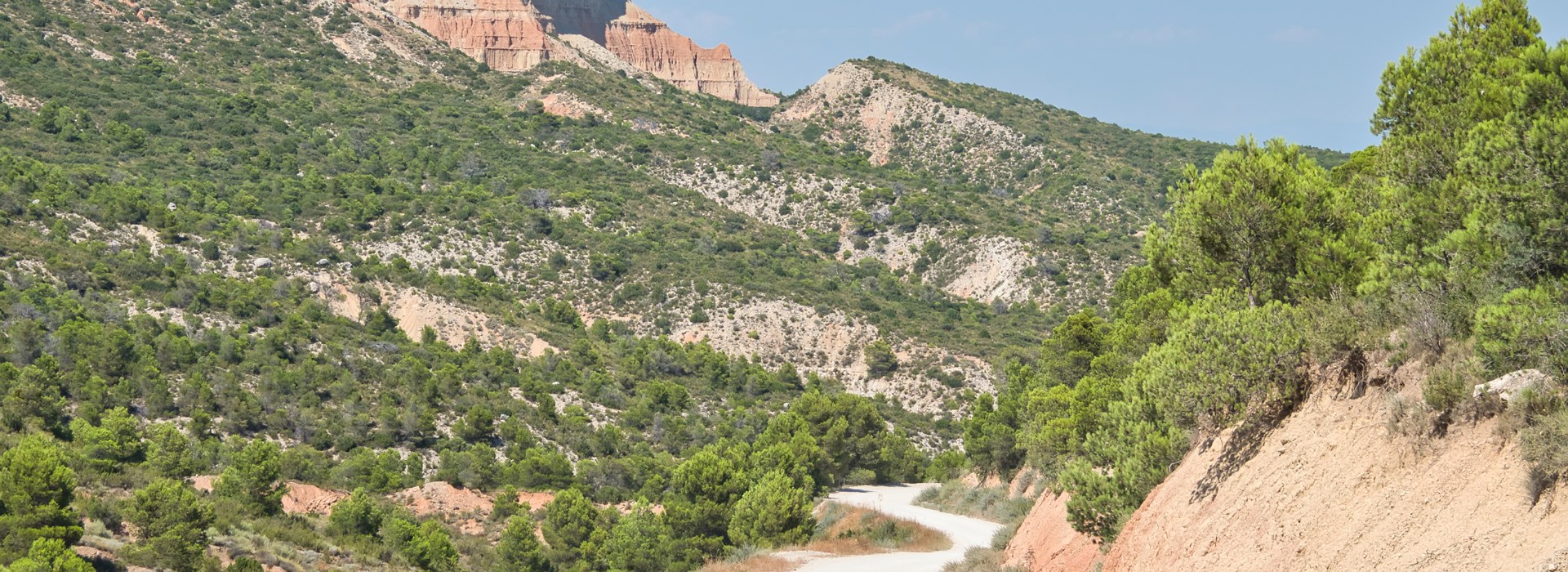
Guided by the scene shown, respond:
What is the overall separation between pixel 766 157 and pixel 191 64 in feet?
160

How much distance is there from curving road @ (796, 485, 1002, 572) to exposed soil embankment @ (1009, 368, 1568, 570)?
8178mm

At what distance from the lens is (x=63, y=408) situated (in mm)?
41969

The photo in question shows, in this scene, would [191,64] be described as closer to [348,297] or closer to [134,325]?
[348,297]

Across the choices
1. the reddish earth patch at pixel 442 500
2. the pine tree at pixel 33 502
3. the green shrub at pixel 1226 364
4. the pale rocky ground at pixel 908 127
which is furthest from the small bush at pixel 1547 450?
the pale rocky ground at pixel 908 127

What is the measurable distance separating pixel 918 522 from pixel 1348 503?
71.9 ft

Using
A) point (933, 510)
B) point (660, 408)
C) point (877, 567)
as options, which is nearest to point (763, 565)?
point (877, 567)

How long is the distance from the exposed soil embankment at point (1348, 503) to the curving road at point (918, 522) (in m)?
8.18

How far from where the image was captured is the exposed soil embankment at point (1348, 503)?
984 cm

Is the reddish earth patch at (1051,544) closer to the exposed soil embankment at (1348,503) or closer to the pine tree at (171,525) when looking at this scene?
Result: the exposed soil embankment at (1348,503)

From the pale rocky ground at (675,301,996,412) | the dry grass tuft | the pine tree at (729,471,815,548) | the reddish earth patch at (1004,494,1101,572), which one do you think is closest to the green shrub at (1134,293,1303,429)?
the reddish earth patch at (1004,494,1101,572)

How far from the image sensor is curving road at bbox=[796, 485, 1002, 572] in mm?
25047

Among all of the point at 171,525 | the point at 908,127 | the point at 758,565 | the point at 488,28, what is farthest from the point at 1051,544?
the point at 488,28

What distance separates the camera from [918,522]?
3325 centimetres

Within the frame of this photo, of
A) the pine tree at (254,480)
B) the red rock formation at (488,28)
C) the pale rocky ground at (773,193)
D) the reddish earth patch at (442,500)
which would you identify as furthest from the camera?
the red rock formation at (488,28)
